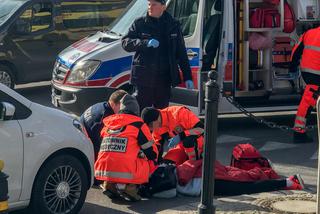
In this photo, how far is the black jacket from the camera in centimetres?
807

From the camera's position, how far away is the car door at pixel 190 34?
920cm

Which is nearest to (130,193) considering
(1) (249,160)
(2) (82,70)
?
(1) (249,160)

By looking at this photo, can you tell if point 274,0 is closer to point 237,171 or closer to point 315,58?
point 315,58

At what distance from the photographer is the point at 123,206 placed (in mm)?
6719

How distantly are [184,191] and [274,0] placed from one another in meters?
4.27

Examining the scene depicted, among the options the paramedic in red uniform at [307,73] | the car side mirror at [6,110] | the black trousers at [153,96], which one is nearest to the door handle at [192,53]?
the black trousers at [153,96]

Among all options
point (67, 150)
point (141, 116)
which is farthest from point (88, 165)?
point (141, 116)

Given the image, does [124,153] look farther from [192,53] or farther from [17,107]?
[192,53]

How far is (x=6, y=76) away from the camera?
43.2ft

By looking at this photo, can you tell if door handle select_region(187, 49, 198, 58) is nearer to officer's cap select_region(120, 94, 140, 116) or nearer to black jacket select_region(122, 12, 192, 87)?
black jacket select_region(122, 12, 192, 87)

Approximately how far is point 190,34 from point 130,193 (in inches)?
129

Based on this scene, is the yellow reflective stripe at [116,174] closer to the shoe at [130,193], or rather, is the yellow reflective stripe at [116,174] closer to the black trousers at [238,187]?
the shoe at [130,193]

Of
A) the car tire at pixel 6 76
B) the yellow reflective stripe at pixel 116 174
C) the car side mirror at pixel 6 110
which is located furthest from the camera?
the car tire at pixel 6 76

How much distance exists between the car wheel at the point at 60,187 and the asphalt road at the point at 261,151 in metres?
0.37
